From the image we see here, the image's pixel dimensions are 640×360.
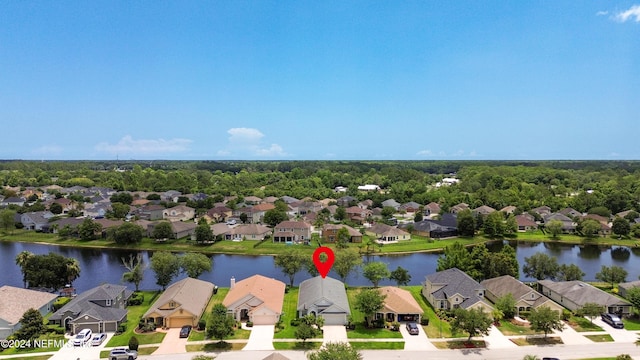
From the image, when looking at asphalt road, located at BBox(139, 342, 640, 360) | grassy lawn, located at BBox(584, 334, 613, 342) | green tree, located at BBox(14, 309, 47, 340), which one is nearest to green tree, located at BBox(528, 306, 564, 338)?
asphalt road, located at BBox(139, 342, 640, 360)

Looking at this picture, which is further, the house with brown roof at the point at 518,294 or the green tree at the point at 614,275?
the green tree at the point at 614,275

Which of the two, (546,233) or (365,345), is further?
(546,233)

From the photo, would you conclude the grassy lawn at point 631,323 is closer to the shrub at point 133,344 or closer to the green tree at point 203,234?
the shrub at point 133,344

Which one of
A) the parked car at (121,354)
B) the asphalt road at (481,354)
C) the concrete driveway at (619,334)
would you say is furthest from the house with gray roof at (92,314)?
the concrete driveway at (619,334)

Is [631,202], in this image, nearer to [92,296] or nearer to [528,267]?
[528,267]

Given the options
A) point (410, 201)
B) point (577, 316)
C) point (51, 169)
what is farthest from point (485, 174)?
point (51, 169)

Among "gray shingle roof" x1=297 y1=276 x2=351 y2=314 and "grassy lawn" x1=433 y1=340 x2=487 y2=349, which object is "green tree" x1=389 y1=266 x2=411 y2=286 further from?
"grassy lawn" x1=433 y1=340 x2=487 y2=349
